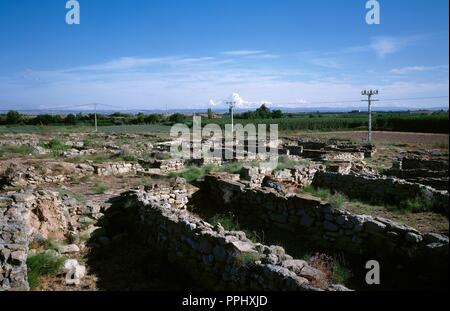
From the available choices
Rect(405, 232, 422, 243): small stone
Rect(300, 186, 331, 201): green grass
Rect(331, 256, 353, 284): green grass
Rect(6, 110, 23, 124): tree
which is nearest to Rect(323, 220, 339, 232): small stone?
Rect(331, 256, 353, 284): green grass

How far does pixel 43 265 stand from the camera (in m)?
6.69

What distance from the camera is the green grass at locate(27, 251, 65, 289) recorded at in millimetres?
6543

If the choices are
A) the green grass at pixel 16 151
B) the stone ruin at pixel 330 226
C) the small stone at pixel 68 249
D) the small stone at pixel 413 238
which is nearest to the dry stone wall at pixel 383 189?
the stone ruin at pixel 330 226

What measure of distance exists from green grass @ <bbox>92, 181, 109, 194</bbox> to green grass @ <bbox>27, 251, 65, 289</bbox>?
4424 mm

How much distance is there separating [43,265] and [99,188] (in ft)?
16.5

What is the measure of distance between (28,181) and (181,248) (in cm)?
804

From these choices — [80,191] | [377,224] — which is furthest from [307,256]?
[80,191]

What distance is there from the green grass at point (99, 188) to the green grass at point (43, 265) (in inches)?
174

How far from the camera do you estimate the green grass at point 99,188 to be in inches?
447

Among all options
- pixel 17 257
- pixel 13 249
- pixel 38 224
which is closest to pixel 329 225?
pixel 17 257

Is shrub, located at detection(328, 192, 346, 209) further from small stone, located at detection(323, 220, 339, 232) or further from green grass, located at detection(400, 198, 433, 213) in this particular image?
green grass, located at detection(400, 198, 433, 213)

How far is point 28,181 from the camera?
12.4 metres

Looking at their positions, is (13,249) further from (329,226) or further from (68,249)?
(329,226)

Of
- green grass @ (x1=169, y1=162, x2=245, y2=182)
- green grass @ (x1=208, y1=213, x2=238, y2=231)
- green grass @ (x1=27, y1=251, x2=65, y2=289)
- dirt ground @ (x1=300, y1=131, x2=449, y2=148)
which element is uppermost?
dirt ground @ (x1=300, y1=131, x2=449, y2=148)
